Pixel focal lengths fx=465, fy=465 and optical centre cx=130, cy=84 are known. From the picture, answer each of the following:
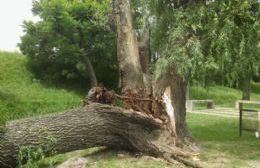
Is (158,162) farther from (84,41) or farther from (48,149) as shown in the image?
(84,41)

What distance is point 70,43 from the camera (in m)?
27.2

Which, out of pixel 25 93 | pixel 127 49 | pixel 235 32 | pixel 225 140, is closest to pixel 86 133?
pixel 127 49

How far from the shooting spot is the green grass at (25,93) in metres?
19.8

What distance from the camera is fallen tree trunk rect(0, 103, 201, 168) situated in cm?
860

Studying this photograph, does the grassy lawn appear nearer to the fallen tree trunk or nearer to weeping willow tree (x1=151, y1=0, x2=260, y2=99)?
the fallen tree trunk

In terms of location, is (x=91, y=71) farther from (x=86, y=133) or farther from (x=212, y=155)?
(x=86, y=133)

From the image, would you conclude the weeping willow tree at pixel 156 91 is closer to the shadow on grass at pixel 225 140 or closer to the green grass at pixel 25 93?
the shadow on grass at pixel 225 140

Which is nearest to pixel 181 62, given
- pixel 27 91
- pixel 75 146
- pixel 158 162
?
pixel 158 162

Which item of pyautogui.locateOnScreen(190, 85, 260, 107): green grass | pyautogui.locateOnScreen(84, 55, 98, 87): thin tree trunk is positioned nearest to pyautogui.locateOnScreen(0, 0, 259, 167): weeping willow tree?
pyautogui.locateOnScreen(84, 55, 98, 87): thin tree trunk

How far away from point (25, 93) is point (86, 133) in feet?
53.2

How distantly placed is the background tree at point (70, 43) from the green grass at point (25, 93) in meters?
1.27

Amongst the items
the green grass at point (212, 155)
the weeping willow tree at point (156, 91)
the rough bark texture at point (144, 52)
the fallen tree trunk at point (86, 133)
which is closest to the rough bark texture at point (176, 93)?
the weeping willow tree at point (156, 91)

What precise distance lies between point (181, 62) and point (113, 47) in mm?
17055

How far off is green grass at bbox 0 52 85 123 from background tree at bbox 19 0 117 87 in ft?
4.17
